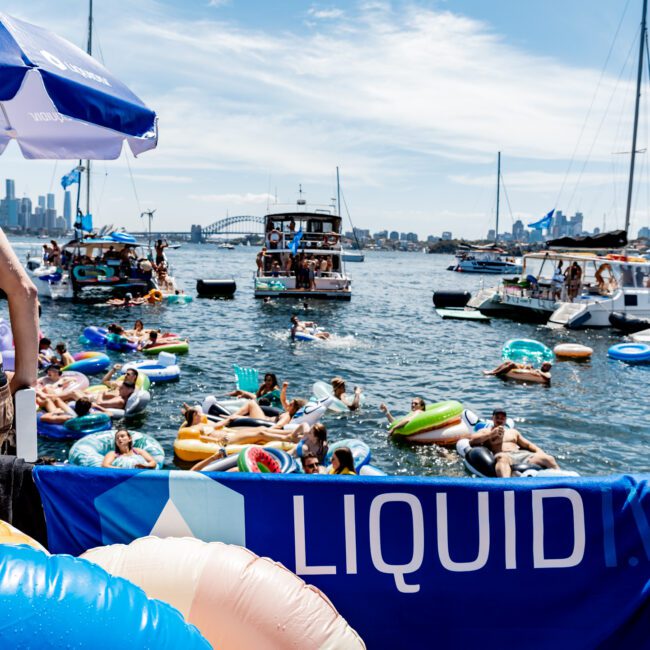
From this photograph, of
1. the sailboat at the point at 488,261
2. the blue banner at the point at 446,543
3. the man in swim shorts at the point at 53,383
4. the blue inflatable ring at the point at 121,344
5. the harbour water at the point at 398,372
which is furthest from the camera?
the sailboat at the point at 488,261

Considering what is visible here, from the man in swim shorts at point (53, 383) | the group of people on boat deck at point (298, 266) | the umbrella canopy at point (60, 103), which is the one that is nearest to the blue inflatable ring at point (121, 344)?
the man in swim shorts at point (53, 383)

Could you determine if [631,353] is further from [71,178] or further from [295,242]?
[71,178]

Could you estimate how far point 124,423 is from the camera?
12664mm

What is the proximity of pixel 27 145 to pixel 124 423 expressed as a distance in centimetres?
767

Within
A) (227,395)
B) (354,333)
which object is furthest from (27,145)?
(354,333)

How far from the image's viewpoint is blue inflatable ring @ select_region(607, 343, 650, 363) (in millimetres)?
20406

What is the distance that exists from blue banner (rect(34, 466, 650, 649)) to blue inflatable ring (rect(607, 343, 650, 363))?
61.0 ft

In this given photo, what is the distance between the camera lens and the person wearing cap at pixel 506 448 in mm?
9617

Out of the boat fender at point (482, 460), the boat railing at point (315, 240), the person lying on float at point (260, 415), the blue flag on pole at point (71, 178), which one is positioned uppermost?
the blue flag on pole at point (71, 178)

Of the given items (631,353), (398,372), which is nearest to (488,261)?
(631,353)

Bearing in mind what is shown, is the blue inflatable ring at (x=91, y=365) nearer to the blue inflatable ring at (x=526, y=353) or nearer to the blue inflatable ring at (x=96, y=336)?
the blue inflatable ring at (x=96, y=336)

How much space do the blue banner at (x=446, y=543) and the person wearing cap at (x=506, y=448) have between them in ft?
19.9

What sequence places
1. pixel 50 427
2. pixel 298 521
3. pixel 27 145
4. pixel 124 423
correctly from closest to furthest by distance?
pixel 298 521
pixel 27 145
pixel 50 427
pixel 124 423

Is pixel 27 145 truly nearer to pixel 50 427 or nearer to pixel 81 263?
pixel 50 427
